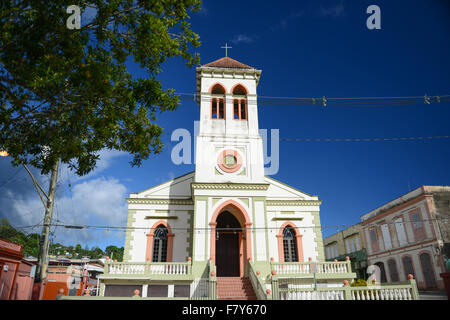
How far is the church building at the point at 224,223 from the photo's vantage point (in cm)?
1598

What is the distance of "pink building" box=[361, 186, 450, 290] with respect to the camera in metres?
25.4

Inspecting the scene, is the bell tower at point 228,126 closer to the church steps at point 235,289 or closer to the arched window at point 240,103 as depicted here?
the arched window at point 240,103

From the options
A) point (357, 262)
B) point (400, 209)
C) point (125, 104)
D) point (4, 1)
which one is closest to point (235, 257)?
point (125, 104)

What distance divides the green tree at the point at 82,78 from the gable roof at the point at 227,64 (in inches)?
571

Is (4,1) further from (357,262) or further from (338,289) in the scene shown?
(357,262)

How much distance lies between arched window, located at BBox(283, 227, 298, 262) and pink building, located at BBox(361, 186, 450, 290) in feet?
28.8

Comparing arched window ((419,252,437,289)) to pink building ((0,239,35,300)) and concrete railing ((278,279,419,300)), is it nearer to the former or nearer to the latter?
concrete railing ((278,279,419,300))

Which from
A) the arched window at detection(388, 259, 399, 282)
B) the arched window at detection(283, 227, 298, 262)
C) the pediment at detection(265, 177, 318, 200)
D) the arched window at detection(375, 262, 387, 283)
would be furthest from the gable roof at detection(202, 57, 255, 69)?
the arched window at detection(375, 262, 387, 283)

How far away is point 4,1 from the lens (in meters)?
6.09

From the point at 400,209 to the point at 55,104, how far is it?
108 ft

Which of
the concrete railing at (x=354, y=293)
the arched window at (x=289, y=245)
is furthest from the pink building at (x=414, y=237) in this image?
the concrete railing at (x=354, y=293)

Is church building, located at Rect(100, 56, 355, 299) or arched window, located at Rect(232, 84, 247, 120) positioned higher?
arched window, located at Rect(232, 84, 247, 120)

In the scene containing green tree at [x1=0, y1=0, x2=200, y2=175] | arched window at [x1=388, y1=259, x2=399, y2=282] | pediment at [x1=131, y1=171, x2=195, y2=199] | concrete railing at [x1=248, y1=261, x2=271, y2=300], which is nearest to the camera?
green tree at [x1=0, y1=0, x2=200, y2=175]

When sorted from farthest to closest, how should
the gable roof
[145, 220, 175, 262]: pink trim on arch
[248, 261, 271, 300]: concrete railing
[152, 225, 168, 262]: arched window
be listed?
the gable roof → [152, 225, 168, 262]: arched window → [145, 220, 175, 262]: pink trim on arch → [248, 261, 271, 300]: concrete railing
